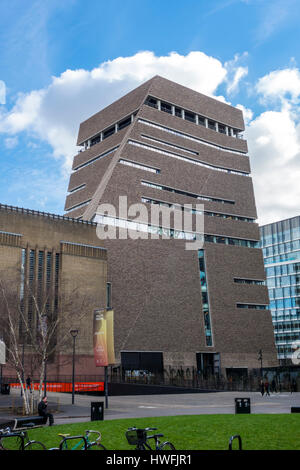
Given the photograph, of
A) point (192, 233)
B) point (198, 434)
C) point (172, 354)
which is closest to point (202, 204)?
point (192, 233)

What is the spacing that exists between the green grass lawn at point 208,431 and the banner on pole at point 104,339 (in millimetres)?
7264

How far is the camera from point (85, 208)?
74.2 m

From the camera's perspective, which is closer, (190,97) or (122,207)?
(122,207)

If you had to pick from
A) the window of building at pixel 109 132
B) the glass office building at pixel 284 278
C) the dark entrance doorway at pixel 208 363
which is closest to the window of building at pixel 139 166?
the window of building at pixel 109 132

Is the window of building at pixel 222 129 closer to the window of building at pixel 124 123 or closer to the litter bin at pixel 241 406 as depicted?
the window of building at pixel 124 123

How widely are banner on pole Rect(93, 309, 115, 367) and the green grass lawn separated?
23.8 ft

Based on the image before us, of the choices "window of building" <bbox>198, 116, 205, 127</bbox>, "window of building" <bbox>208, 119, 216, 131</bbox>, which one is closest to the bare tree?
"window of building" <bbox>198, 116, 205, 127</bbox>

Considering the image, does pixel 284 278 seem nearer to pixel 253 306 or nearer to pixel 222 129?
pixel 253 306

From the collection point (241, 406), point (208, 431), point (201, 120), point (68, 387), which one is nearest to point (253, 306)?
point (201, 120)

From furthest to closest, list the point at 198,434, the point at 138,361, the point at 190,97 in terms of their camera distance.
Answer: the point at 190,97 → the point at 138,361 → the point at 198,434

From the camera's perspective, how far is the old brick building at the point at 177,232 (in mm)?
64812

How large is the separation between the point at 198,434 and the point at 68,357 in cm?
4177

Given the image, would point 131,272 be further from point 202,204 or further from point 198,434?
point 198,434

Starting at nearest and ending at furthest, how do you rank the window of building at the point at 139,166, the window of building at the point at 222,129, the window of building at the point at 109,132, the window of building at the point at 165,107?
the window of building at the point at 139,166 → the window of building at the point at 165,107 → the window of building at the point at 109,132 → the window of building at the point at 222,129
